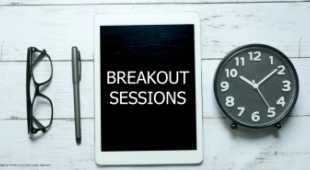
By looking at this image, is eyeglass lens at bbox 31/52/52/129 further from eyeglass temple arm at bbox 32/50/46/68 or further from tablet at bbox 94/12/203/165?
tablet at bbox 94/12/203/165

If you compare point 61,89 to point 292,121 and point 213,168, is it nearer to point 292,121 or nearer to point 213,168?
point 213,168

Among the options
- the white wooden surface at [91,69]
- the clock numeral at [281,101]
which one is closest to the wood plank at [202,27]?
the white wooden surface at [91,69]

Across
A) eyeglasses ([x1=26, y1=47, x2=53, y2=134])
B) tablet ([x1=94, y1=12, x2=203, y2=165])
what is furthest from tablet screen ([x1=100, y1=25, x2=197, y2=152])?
eyeglasses ([x1=26, y1=47, x2=53, y2=134])

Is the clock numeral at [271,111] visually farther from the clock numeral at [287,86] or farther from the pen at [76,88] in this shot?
the pen at [76,88]

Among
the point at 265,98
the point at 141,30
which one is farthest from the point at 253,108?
the point at 141,30

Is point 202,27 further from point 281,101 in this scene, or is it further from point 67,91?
point 67,91

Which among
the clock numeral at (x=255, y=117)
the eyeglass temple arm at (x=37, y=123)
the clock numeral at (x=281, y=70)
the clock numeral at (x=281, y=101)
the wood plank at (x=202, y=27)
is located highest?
the wood plank at (x=202, y=27)
